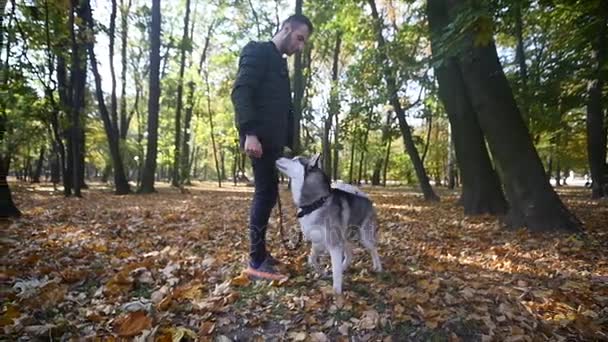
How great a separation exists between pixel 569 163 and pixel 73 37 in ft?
127

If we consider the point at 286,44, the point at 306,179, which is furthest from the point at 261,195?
the point at 286,44

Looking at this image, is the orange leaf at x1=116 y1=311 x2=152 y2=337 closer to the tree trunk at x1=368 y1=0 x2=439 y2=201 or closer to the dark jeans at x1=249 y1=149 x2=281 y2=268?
the dark jeans at x1=249 y1=149 x2=281 y2=268

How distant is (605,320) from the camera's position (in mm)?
3010

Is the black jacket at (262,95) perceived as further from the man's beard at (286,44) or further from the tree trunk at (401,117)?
the tree trunk at (401,117)

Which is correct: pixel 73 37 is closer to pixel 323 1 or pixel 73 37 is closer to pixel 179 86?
pixel 323 1

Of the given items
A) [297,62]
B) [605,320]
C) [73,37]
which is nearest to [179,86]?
[297,62]

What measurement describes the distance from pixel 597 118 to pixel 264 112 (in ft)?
48.6

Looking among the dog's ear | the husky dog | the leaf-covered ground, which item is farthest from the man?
the leaf-covered ground

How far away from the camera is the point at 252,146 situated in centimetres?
327

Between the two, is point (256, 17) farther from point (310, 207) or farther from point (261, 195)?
point (310, 207)

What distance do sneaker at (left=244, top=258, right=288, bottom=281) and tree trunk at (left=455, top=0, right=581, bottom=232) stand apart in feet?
15.5

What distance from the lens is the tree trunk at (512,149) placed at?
621 cm

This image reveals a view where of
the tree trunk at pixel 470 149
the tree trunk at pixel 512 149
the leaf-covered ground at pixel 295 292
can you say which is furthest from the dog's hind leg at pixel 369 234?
the tree trunk at pixel 470 149

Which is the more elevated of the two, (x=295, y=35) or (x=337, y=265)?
(x=295, y=35)
